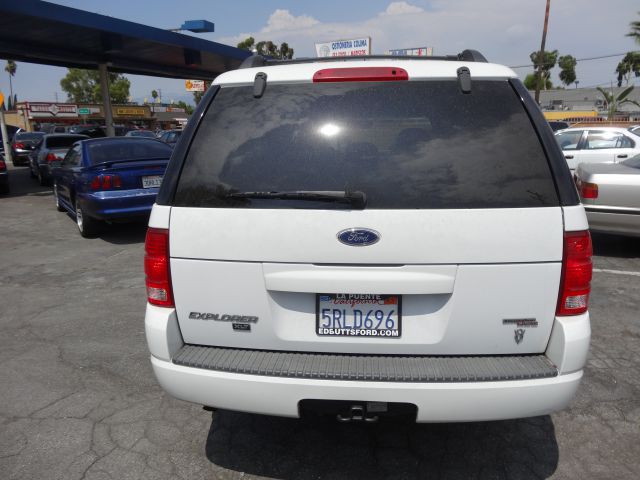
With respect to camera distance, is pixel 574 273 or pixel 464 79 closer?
pixel 574 273

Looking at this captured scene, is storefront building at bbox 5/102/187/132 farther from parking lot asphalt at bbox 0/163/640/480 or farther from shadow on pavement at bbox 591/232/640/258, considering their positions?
shadow on pavement at bbox 591/232/640/258

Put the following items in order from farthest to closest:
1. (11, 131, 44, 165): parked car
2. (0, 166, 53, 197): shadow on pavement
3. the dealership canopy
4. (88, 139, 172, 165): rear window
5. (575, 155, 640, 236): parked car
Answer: (11, 131, 44, 165): parked car → the dealership canopy → (0, 166, 53, 197): shadow on pavement → (88, 139, 172, 165): rear window → (575, 155, 640, 236): parked car

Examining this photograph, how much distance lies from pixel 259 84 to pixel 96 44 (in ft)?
62.4

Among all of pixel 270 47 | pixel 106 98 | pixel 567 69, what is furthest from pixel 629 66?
pixel 106 98

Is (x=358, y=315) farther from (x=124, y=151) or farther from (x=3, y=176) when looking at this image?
(x=3, y=176)

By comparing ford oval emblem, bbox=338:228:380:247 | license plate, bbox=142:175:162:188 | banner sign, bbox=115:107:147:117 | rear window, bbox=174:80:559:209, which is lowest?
banner sign, bbox=115:107:147:117

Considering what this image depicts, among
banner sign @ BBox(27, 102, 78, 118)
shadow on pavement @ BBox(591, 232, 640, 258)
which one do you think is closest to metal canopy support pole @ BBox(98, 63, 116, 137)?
shadow on pavement @ BBox(591, 232, 640, 258)

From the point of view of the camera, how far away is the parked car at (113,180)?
7.37 meters

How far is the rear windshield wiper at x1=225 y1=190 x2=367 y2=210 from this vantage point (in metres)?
2.03

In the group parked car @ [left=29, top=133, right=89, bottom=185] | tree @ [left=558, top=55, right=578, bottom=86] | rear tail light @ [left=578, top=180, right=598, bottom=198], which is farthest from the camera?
tree @ [left=558, top=55, right=578, bottom=86]

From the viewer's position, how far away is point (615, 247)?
6.96 meters

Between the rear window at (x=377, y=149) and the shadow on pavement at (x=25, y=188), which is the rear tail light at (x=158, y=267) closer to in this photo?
the rear window at (x=377, y=149)

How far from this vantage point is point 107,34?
53.8ft

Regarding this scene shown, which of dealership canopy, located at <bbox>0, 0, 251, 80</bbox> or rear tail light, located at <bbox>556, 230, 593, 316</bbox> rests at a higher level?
dealership canopy, located at <bbox>0, 0, 251, 80</bbox>
